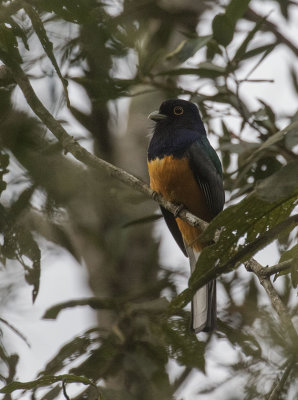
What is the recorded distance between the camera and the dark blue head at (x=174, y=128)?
437 cm

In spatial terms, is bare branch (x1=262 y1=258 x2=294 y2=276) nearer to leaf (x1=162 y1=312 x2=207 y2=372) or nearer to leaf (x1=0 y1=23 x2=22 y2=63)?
leaf (x1=0 y1=23 x2=22 y2=63)

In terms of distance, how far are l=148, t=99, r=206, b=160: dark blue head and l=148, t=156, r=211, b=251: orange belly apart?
84mm

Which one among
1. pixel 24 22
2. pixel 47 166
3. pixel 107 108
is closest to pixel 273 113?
pixel 107 108

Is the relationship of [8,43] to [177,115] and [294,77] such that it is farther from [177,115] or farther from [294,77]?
[294,77]

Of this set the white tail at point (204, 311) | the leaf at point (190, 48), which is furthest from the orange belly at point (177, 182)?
the leaf at point (190, 48)

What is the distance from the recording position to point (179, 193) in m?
4.24

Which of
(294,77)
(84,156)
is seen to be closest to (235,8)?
(84,156)

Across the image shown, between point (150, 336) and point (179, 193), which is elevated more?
point (179, 193)

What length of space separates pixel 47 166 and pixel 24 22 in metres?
0.65

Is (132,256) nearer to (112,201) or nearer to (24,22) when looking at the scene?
(112,201)

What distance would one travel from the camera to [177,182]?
4.21 metres

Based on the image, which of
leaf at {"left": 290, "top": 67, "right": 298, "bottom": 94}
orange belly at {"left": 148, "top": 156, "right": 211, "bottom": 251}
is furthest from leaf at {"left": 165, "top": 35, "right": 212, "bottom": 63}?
leaf at {"left": 290, "top": 67, "right": 298, "bottom": 94}

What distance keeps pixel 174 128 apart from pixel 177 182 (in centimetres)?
59

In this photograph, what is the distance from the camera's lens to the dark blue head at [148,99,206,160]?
437 cm
